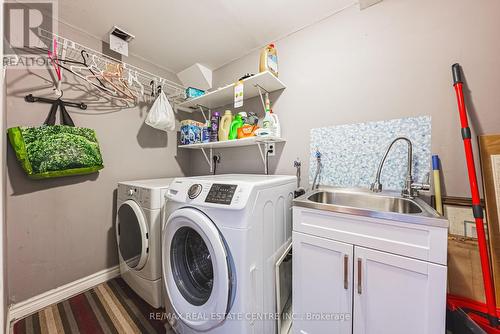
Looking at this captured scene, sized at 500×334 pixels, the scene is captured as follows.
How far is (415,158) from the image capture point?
1.34m

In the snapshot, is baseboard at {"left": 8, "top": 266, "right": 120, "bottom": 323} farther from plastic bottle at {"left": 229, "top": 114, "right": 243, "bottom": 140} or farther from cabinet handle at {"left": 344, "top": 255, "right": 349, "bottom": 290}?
cabinet handle at {"left": 344, "top": 255, "right": 349, "bottom": 290}

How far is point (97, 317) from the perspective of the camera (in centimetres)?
151

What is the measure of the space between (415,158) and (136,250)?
2.22m

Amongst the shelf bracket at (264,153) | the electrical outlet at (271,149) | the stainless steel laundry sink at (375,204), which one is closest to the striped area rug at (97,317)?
the stainless steel laundry sink at (375,204)

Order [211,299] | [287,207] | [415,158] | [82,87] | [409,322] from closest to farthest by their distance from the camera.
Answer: [409,322]
[211,299]
[415,158]
[287,207]
[82,87]

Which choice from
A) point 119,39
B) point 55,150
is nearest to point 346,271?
point 55,150

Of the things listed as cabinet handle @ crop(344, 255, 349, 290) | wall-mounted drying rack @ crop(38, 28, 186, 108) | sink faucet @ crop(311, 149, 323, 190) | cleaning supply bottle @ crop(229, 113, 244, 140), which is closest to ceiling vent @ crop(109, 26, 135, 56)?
wall-mounted drying rack @ crop(38, 28, 186, 108)

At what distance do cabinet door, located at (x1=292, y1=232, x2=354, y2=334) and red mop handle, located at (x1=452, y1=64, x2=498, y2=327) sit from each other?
65 centimetres

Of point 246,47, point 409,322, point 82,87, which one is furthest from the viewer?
point 246,47

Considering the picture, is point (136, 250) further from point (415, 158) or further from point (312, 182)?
point (415, 158)

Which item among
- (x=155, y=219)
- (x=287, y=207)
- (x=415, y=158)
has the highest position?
(x=415, y=158)

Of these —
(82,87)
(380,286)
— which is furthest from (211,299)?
(82,87)

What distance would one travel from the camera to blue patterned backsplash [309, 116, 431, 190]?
1326 millimetres

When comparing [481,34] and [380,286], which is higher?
[481,34]
